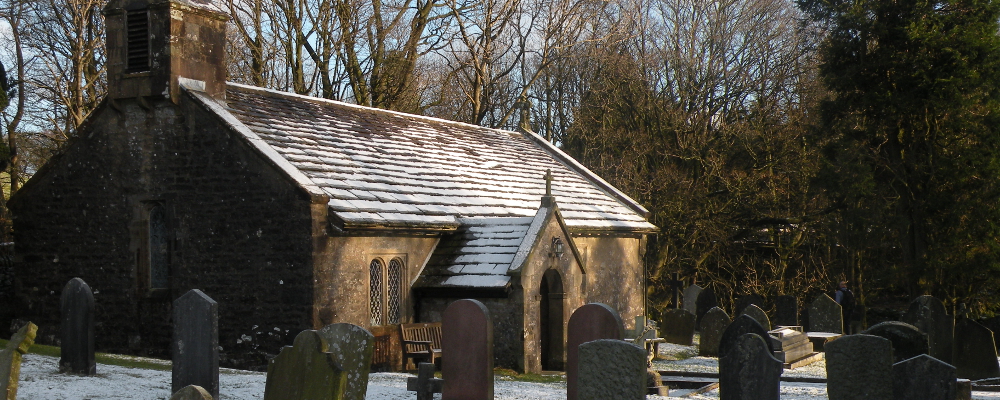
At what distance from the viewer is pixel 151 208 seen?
17344 mm

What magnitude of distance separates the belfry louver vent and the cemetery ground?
5.23 m

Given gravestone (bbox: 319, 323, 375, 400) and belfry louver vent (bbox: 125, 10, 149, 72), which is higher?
belfry louver vent (bbox: 125, 10, 149, 72)

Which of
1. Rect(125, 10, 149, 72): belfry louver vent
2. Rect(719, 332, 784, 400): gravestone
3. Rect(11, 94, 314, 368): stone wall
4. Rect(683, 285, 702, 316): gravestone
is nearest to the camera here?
Rect(719, 332, 784, 400): gravestone

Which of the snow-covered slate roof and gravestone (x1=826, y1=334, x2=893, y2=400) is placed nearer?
gravestone (x1=826, y1=334, x2=893, y2=400)

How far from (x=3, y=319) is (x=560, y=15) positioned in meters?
21.1

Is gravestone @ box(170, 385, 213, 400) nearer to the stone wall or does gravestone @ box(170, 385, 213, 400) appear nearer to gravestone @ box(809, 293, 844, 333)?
the stone wall

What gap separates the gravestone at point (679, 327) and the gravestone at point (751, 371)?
12.8 m

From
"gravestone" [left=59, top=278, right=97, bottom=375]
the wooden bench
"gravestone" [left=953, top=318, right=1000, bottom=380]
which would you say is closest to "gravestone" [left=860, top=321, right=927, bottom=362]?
"gravestone" [left=953, top=318, right=1000, bottom=380]

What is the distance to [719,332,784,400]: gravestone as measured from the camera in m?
10.0

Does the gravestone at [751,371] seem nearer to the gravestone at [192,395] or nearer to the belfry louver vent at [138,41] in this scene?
the gravestone at [192,395]

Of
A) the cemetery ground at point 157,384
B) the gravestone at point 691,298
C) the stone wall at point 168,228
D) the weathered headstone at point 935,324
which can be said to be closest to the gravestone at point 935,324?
the weathered headstone at point 935,324

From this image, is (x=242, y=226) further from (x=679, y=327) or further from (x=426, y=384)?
(x=679, y=327)

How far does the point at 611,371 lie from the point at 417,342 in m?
7.40

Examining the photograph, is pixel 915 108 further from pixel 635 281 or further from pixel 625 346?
pixel 625 346
